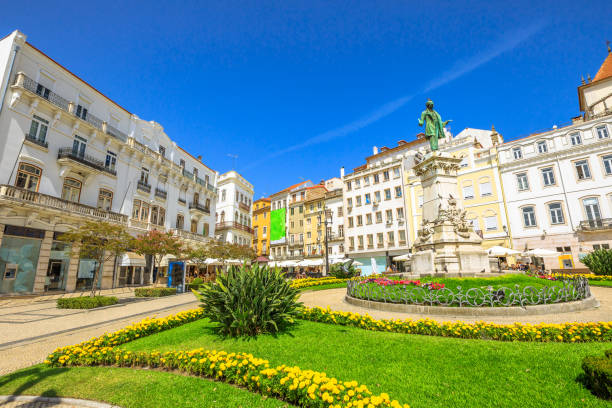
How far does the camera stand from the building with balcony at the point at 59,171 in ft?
62.1

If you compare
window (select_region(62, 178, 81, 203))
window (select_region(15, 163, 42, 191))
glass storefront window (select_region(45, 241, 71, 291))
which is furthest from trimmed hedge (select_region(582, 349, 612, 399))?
window (select_region(62, 178, 81, 203))

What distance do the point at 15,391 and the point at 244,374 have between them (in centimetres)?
365

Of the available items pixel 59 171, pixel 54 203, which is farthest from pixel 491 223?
pixel 59 171

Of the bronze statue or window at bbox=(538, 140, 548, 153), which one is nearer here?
the bronze statue

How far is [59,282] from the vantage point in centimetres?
2133

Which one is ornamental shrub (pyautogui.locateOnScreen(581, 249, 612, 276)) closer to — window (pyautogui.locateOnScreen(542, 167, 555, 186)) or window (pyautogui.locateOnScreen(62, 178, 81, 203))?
window (pyautogui.locateOnScreen(542, 167, 555, 186))

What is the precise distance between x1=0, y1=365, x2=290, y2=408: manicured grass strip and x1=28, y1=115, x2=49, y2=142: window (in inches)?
861

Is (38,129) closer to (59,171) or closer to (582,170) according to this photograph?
(59,171)

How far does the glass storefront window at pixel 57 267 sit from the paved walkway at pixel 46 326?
4986mm

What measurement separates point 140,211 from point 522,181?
4079cm

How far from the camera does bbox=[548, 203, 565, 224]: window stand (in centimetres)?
2925

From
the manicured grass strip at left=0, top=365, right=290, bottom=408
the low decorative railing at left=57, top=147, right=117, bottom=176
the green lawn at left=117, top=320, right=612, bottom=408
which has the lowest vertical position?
the manicured grass strip at left=0, top=365, right=290, bottom=408

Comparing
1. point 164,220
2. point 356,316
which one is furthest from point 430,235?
point 164,220

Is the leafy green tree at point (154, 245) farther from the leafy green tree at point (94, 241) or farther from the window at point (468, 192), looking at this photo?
the window at point (468, 192)
